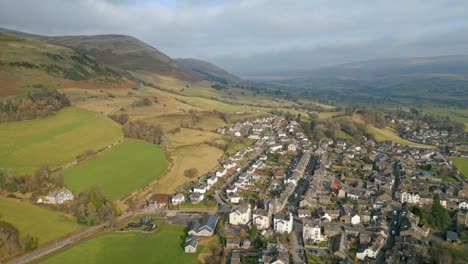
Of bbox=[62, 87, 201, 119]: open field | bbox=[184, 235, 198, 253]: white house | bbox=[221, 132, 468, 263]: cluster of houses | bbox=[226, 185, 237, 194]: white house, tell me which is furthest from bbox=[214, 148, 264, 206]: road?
bbox=[62, 87, 201, 119]: open field

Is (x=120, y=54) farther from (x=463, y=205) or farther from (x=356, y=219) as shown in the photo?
(x=463, y=205)

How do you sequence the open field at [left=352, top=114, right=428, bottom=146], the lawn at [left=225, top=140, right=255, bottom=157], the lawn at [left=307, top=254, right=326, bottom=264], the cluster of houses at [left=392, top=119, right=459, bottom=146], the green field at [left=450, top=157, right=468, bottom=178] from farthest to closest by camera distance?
the cluster of houses at [left=392, top=119, right=459, bottom=146] < the open field at [left=352, top=114, right=428, bottom=146] < the lawn at [left=225, top=140, right=255, bottom=157] < the green field at [left=450, top=157, right=468, bottom=178] < the lawn at [left=307, top=254, right=326, bottom=264]

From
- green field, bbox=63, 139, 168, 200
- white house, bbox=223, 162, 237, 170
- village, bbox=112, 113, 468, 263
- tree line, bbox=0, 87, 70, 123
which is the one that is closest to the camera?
village, bbox=112, 113, 468, 263

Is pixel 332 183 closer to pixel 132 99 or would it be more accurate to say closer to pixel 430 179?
pixel 430 179

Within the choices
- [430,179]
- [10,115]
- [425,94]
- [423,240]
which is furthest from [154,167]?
[425,94]

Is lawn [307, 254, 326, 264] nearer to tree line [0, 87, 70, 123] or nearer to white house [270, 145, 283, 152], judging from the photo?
white house [270, 145, 283, 152]

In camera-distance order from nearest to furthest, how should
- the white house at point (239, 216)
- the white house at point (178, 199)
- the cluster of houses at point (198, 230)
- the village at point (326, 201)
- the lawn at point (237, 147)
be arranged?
the cluster of houses at point (198, 230), the village at point (326, 201), the white house at point (239, 216), the white house at point (178, 199), the lawn at point (237, 147)

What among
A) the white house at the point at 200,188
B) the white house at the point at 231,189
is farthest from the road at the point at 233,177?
the white house at the point at 200,188

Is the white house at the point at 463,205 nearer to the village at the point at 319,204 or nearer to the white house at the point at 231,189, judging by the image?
the village at the point at 319,204
